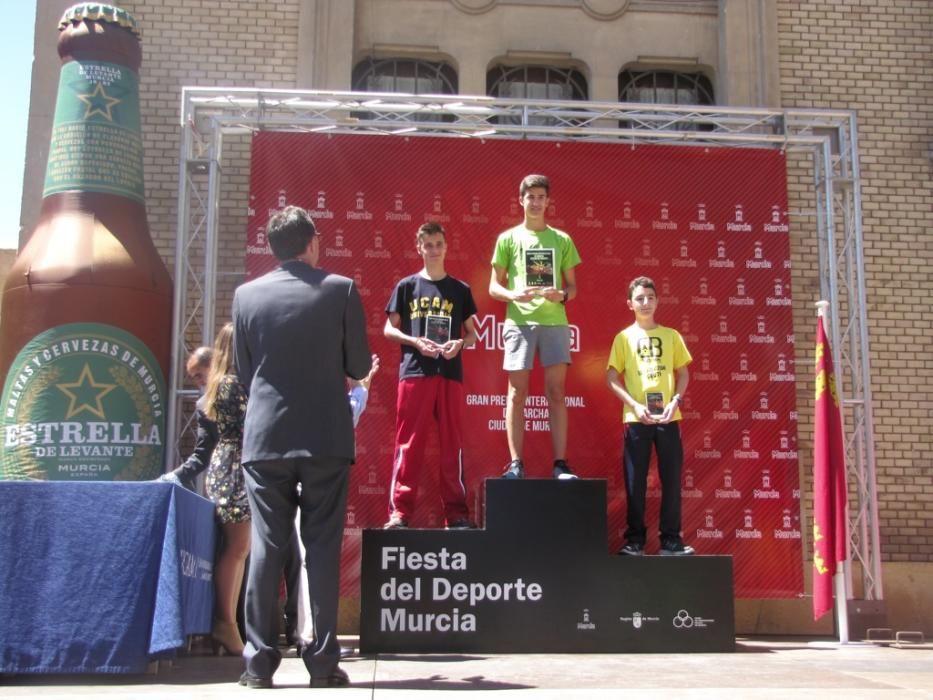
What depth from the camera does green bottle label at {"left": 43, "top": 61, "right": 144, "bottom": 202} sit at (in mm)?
7156

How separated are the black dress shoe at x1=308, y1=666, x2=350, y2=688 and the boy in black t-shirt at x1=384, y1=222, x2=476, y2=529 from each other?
6.55 ft

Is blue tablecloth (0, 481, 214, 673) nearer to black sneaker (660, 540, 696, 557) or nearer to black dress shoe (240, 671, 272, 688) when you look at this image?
black dress shoe (240, 671, 272, 688)

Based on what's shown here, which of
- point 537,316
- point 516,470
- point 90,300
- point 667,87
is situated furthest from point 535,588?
point 667,87

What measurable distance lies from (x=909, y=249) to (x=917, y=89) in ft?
4.72

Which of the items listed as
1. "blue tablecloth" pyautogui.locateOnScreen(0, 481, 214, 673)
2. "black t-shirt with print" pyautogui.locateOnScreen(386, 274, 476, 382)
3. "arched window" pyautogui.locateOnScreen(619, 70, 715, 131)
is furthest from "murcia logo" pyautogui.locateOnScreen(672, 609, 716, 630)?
"arched window" pyautogui.locateOnScreen(619, 70, 715, 131)

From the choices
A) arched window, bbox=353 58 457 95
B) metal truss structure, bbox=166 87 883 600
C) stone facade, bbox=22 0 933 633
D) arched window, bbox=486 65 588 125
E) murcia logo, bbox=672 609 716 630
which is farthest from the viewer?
arched window, bbox=486 65 588 125

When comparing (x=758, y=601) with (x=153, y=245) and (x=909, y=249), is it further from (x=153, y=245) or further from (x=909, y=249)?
(x=153, y=245)

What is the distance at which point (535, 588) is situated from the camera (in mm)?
5641

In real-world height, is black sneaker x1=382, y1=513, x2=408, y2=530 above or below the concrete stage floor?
above

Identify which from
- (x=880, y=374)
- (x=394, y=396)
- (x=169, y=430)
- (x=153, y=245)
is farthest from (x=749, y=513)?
(x=153, y=245)

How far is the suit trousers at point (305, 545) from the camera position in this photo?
3.82m

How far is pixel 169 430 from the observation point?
23.1ft

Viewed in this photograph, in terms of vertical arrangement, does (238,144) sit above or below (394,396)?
above

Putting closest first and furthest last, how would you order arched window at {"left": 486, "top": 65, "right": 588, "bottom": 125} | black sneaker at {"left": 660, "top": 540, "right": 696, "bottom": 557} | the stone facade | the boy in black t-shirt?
the boy in black t-shirt < black sneaker at {"left": 660, "top": 540, "right": 696, "bottom": 557} < the stone facade < arched window at {"left": 486, "top": 65, "right": 588, "bottom": 125}
